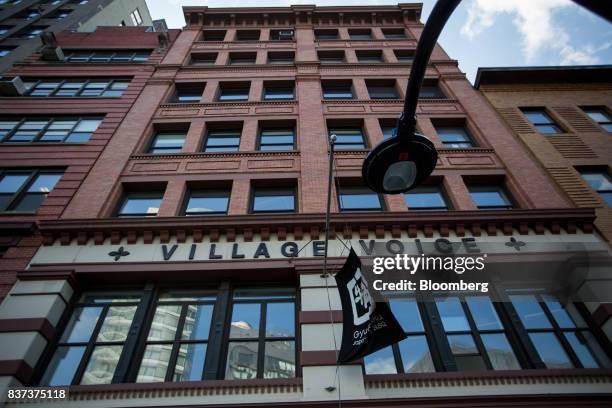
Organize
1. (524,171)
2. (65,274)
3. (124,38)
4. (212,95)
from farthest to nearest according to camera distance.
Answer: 1. (124,38)
2. (212,95)
3. (524,171)
4. (65,274)

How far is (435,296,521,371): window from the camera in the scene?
9.02m

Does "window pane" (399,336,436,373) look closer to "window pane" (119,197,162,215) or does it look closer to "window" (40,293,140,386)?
"window" (40,293,140,386)

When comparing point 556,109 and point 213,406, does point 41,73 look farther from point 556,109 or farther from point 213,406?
point 556,109

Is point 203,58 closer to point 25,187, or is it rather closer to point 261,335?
point 25,187

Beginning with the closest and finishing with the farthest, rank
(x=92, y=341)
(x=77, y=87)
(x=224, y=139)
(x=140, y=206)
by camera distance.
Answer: (x=92, y=341) < (x=140, y=206) < (x=224, y=139) < (x=77, y=87)

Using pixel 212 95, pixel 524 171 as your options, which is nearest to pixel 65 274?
pixel 212 95

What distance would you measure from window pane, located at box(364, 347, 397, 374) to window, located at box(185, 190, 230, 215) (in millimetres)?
6856

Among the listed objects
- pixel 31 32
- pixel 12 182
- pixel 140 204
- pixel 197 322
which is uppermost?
pixel 31 32

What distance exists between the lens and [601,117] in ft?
57.2

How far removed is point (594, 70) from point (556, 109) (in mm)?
4218

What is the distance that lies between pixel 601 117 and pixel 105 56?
88.6 ft

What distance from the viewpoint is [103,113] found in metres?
16.9

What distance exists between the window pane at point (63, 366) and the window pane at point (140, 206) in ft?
16.1

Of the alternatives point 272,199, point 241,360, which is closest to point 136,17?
point 272,199
